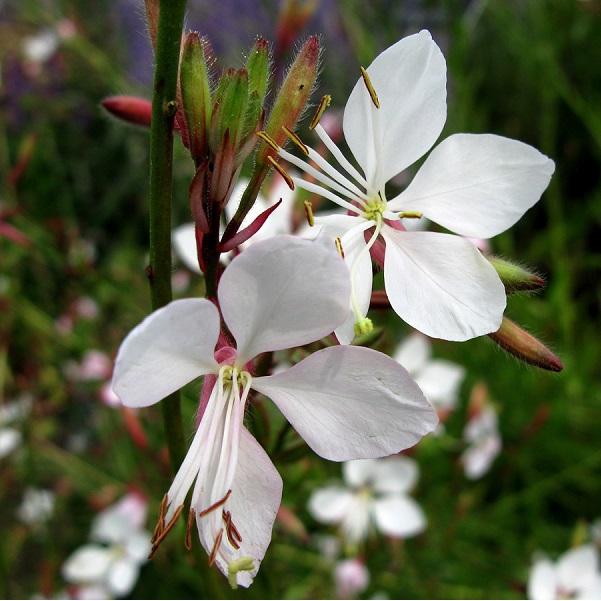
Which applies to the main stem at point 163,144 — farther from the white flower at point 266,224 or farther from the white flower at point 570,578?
the white flower at point 570,578

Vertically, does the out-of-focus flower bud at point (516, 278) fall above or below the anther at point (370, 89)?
below

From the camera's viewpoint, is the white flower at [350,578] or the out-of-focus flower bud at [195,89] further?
the white flower at [350,578]

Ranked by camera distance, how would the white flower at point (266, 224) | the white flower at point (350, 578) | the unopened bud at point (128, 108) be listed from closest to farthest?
the unopened bud at point (128, 108) → the white flower at point (266, 224) → the white flower at point (350, 578)

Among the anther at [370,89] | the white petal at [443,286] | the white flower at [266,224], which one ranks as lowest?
the white flower at [266,224]

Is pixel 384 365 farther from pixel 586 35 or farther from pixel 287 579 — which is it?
pixel 586 35

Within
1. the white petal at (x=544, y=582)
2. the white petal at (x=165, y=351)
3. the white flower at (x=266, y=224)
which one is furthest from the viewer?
the white petal at (x=544, y=582)

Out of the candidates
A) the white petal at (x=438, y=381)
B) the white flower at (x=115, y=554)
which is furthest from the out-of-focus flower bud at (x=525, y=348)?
the white flower at (x=115, y=554)

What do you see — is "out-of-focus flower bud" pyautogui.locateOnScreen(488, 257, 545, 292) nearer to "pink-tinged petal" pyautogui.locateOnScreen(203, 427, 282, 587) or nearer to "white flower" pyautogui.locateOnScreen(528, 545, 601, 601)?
"pink-tinged petal" pyautogui.locateOnScreen(203, 427, 282, 587)

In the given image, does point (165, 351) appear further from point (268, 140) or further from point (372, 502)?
point (372, 502)

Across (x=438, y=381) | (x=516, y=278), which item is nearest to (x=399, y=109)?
(x=516, y=278)
